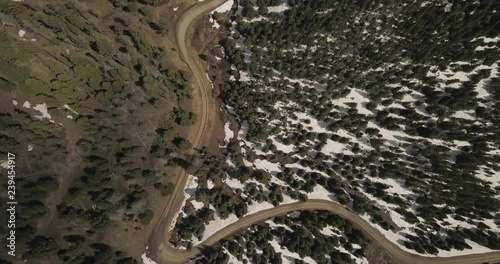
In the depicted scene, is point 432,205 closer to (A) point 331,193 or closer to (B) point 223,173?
(A) point 331,193

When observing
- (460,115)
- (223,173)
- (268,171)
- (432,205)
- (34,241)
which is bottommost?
(34,241)

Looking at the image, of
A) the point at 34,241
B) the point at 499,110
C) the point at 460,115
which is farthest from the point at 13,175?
the point at 499,110

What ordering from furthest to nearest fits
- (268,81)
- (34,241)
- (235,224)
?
1. (268,81)
2. (235,224)
3. (34,241)

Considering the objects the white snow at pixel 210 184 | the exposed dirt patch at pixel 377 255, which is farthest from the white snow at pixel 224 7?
the exposed dirt patch at pixel 377 255

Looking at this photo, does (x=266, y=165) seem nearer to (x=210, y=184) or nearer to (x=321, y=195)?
(x=210, y=184)

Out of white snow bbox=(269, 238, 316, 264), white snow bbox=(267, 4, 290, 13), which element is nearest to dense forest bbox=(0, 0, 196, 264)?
white snow bbox=(269, 238, 316, 264)

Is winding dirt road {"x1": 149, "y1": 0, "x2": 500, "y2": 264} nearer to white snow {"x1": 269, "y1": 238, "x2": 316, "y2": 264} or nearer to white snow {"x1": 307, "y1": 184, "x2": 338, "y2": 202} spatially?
white snow {"x1": 307, "y1": 184, "x2": 338, "y2": 202}

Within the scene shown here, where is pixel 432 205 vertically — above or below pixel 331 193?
above
